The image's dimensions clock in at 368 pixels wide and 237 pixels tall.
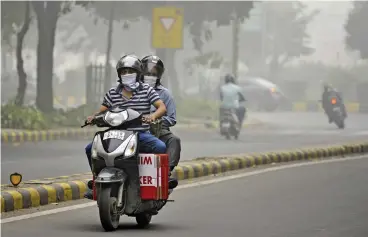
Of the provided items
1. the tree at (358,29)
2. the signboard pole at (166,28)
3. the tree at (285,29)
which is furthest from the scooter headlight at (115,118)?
the tree at (285,29)

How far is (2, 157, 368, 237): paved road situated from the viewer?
9.35 meters

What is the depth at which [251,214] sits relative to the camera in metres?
10.7

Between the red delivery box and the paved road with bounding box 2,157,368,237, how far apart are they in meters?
0.32

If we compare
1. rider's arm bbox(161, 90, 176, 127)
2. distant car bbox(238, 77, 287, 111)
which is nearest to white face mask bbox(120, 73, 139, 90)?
rider's arm bbox(161, 90, 176, 127)

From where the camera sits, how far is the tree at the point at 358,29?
67438 mm

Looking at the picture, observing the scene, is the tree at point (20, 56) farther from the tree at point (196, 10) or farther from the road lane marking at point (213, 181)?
the road lane marking at point (213, 181)

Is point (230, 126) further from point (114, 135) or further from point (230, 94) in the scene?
point (114, 135)

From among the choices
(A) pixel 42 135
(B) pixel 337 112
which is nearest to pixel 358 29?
(B) pixel 337 112

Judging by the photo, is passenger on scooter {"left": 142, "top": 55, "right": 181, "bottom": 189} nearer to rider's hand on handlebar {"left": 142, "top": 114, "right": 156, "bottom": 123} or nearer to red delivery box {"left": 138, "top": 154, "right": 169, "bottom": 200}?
red delivery box {"left": 138, "top": 154, "right": 169, "bottom": 200}

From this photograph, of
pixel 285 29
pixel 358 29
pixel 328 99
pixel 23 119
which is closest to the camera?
pixel 23 119

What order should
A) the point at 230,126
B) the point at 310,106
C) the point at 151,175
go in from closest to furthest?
1. the point at 151,175
2. the point at 230,126
3. the point at 310,106

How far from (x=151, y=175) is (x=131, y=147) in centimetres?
37

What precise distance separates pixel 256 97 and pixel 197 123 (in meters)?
18.2

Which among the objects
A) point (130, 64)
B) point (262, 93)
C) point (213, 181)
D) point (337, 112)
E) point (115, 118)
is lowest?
point (213, 181)
